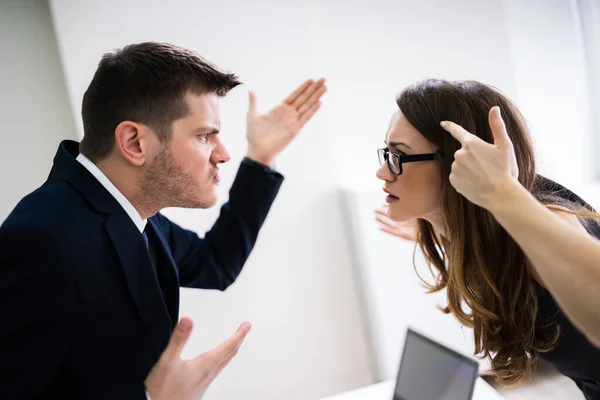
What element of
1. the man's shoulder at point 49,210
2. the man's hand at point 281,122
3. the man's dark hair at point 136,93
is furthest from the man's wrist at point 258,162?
the man's shoulder at point 49,210

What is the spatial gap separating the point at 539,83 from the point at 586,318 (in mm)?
2814

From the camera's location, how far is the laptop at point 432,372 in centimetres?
154

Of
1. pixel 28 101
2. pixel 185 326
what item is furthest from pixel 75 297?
pixel 28 101

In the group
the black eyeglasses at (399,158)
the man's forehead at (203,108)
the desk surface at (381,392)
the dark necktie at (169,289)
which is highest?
the man's forehead at (203,108)

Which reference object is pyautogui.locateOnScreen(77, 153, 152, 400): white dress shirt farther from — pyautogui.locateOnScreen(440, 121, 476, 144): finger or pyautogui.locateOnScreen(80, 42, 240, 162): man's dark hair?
pyautogui.locateOnScreen(440, 121, 476, 144): finger

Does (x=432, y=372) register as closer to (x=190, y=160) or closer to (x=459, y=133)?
(x=459, y=133)

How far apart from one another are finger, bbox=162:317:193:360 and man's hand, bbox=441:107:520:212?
615 millimetres

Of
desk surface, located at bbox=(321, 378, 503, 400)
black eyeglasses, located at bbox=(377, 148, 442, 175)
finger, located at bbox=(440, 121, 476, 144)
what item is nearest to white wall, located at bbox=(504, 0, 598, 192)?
desk surface, located at bbox=(321, 378, 503, 400)

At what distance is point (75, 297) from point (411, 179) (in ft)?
3.11

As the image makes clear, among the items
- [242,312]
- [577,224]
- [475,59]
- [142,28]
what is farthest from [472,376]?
[475,59]

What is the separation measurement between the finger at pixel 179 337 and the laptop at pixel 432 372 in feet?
2.79

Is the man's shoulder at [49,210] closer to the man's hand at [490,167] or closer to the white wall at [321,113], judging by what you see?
the man's hand at [490,167]

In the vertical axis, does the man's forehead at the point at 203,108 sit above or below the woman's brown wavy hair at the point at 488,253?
above

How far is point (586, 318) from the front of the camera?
1.03 metres
